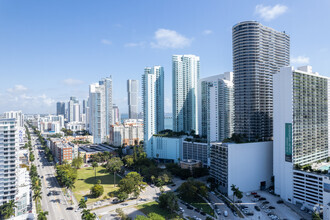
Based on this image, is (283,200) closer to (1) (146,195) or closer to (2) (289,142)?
(2) (289,142)

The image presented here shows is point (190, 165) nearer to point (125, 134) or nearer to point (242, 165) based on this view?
point (242, 165)

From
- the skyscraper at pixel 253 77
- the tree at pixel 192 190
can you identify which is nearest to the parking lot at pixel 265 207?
the tree at pixel 192 190

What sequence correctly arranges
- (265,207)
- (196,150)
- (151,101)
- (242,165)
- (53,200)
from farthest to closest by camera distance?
(151,101), (196,150), (242,165), (53,200), (265,207)

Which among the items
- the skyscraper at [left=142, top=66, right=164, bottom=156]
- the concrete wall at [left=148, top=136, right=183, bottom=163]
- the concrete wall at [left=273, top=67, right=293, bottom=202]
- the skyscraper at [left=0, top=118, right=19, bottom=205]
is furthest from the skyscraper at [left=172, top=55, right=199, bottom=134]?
the skyscraper at [left=0, top=118, right=19, bottom=205]

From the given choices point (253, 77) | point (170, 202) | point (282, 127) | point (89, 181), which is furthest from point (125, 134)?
point (282, 127)

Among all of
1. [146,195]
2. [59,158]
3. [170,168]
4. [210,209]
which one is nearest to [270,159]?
[210,209]

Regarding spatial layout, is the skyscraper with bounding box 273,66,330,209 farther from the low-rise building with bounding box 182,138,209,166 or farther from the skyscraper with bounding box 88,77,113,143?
the skyscraper with bounding box 88,77,113,143

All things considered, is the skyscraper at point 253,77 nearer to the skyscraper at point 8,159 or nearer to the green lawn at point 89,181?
the green lawn at point 89,181
